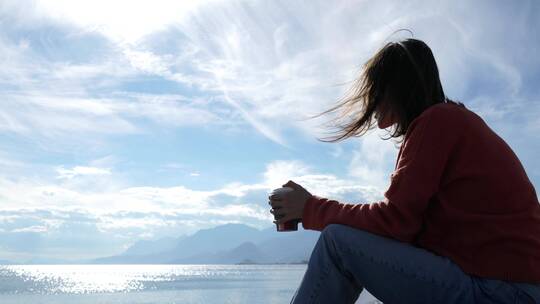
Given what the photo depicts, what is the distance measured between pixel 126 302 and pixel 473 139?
48998mm

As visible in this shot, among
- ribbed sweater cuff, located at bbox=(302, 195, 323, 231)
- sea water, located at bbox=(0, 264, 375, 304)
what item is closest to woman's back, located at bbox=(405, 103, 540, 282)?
ribbed sweater cuff, located at bbox=(302, 195, 323, 231)

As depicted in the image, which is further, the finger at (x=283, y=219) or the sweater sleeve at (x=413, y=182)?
the finger at (x=283, y=219)

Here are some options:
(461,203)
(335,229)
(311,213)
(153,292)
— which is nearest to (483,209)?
(461,203)

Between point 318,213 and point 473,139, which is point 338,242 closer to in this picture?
point 318,213

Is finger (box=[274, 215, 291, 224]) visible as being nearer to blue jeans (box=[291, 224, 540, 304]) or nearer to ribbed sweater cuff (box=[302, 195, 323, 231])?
ribbed sweater cuff (box=[302, 195, 323, 231])

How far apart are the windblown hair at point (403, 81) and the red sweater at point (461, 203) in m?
0.21

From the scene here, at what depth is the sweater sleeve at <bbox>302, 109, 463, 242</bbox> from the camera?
237 cm

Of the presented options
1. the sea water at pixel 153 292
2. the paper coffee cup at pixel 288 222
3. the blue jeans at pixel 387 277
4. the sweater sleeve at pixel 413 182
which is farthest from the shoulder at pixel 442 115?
the sea water at pixel 153 292

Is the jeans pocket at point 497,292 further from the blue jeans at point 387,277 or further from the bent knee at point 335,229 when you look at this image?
the bent knee at point 335,229

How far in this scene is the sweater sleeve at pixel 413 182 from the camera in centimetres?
237

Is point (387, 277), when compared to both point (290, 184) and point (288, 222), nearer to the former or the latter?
point (288, 222)

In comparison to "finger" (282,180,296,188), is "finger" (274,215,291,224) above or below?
below

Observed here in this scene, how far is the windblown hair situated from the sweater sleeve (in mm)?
234

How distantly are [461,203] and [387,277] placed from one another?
0.47 m
